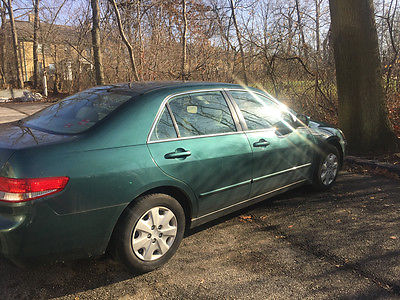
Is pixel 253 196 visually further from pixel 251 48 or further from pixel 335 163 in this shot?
pixel 251 48

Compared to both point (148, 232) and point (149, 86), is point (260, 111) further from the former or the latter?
point (148, 232)

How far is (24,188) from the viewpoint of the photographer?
82.9 inches

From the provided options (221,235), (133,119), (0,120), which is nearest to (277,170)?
(221,235)

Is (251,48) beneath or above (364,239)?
above

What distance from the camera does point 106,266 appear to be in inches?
110

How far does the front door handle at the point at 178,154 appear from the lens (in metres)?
2.71

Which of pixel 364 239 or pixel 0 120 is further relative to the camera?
pixel 0 120

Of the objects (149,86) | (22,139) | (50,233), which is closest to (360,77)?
(149,86)

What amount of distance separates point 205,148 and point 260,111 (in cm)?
109

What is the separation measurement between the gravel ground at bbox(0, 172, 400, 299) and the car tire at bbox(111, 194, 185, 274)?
0.15 metres

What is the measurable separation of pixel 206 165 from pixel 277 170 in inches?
44.3

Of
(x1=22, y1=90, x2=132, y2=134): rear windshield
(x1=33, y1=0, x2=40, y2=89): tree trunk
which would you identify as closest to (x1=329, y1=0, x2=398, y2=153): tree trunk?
(x1=22, y1=90, x2=132, y2=134): rear windshield

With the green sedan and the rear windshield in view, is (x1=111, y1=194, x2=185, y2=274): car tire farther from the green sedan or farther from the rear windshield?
the rear windshield

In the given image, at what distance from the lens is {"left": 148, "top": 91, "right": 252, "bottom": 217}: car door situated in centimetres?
277
